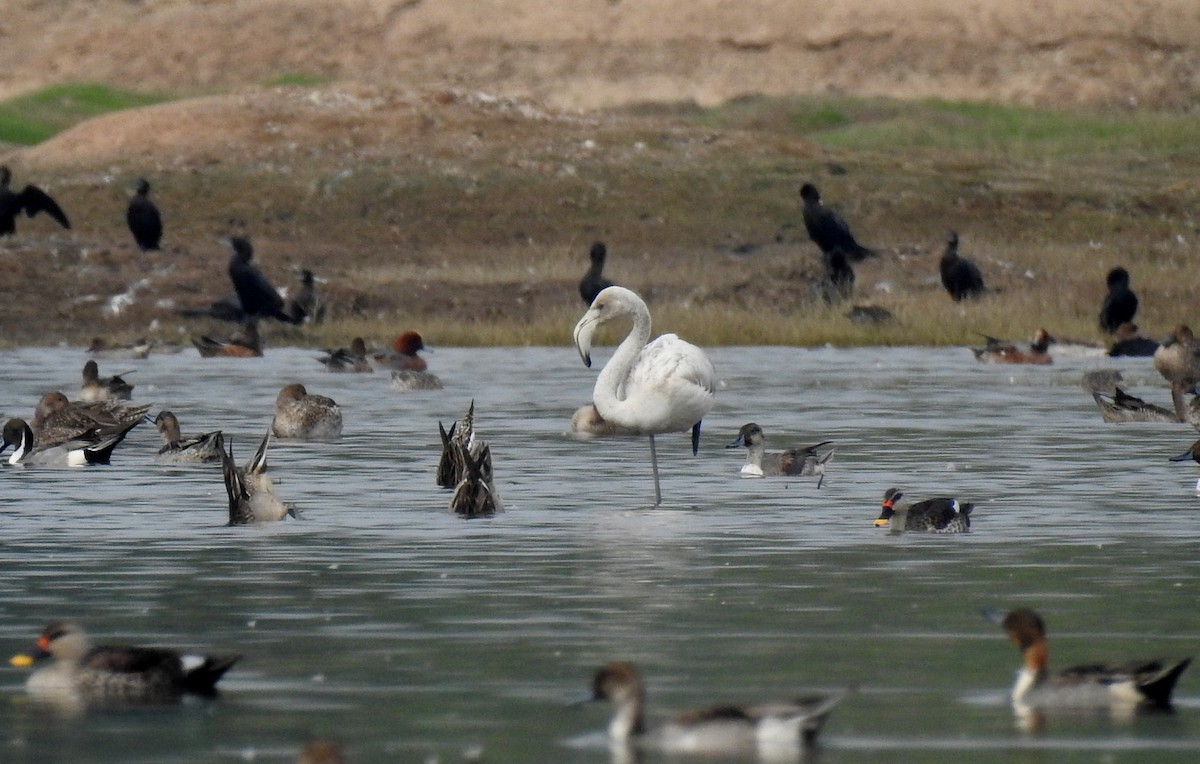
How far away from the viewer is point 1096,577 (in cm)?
1227

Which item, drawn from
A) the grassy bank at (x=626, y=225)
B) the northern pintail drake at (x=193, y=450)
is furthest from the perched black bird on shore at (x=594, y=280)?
the northern pintail drake at (x=193, y=450)

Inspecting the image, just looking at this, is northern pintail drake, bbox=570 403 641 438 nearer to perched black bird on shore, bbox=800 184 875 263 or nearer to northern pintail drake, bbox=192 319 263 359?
northern pintail drake, bbox=192 319 263 359

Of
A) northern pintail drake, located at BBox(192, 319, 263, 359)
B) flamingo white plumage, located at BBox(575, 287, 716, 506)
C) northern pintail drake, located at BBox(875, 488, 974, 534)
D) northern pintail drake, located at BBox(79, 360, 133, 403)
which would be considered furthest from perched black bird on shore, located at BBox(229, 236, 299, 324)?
northern pintail drake, located at BBox(875, 488, 974, 534)

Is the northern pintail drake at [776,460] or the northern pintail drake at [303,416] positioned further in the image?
the northern pintail drake at [303,416]

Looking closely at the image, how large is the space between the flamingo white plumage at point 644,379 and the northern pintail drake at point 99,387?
8897 millimetres

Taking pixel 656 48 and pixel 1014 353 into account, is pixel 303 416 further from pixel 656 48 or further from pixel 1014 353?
pixel 656 48

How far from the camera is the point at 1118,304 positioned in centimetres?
3438

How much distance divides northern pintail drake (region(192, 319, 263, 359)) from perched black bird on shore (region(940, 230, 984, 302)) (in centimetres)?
992

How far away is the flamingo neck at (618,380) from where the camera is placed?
16125 millimetres

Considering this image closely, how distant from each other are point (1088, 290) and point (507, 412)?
52.2 feet

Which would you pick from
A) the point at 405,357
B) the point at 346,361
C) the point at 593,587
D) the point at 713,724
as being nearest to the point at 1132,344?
the point at 405,357

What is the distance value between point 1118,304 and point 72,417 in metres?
18.6

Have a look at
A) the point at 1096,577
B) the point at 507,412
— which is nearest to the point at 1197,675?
the point at 1096,577

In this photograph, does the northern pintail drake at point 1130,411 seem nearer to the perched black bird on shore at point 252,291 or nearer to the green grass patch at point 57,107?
the perched black bird on shore at point 252,291
